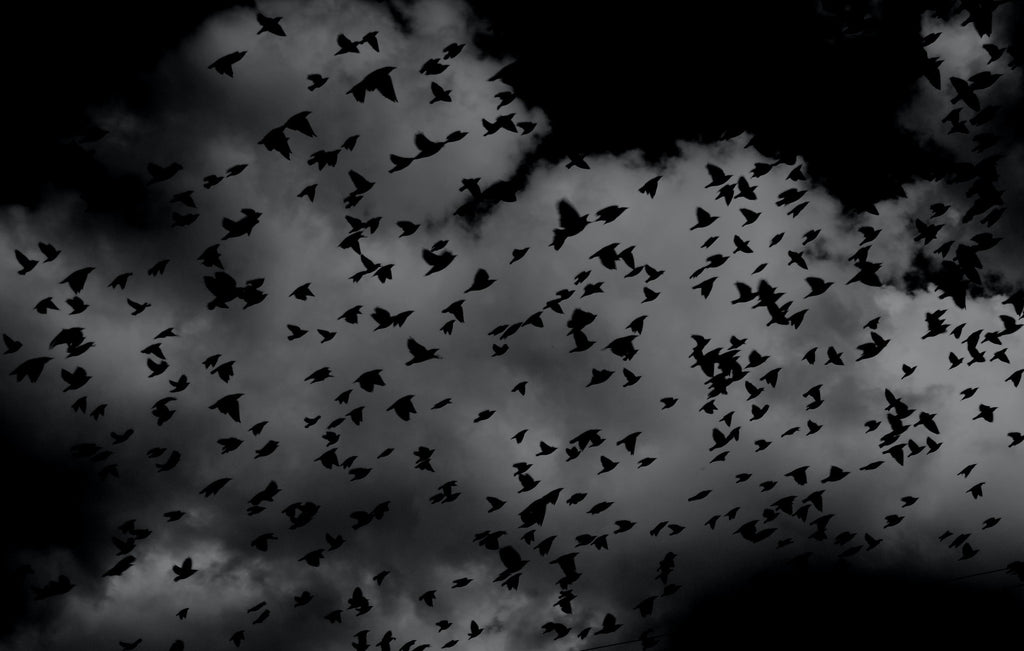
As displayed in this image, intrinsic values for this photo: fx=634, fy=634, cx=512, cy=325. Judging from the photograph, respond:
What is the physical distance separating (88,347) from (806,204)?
16.6 meters

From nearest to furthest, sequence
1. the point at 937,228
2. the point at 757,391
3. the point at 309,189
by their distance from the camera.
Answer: the point at 937,228
the point at 309,189
the point at 757,391

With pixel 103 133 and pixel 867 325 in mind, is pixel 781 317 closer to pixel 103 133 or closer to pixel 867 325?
pixel 867 325

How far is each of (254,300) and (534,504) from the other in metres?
7.43

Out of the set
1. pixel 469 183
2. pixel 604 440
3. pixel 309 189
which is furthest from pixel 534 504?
pixel 309 189

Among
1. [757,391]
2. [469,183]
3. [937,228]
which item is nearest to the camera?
[469,183]

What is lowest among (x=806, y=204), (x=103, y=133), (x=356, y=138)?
(x=806, y=204)

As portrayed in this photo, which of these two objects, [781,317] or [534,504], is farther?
[781,317]

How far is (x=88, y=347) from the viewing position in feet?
47.3

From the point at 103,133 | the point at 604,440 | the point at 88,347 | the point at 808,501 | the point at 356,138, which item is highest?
the point at 103,133

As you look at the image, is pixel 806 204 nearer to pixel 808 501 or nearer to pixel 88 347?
pixel 808 501

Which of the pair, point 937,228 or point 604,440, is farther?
point 604,440

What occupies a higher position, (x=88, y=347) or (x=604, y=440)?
(x=88, y=347)

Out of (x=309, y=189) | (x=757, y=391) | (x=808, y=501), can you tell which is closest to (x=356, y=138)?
(x=309, y=189)

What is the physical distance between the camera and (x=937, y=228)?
13.2 m
